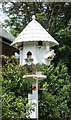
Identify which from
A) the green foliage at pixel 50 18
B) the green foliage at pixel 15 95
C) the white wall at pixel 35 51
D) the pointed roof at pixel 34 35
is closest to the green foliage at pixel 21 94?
the green foliage at pixel 15 95

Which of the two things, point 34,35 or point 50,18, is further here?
point 50,18

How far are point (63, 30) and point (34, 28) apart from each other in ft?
15.4

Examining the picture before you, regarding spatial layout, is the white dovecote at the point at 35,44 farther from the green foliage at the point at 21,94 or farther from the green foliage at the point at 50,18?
the green foliage at the point at 50,18

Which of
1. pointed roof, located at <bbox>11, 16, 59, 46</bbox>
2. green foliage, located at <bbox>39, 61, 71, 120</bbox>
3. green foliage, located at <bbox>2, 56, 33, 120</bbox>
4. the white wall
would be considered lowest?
green foliage, located at <bbox>39, 61, 71, 120</bbox>

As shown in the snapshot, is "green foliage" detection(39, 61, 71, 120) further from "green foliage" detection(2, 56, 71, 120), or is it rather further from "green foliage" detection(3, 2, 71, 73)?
"green foliage" detection(3, 2, 71, 73)

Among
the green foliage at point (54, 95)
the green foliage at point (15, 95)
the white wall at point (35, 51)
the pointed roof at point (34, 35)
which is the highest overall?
the pointed roof at point (34, 35)

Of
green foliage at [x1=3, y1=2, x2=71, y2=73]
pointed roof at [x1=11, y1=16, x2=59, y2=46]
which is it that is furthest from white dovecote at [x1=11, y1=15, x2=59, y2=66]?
green foliage at [x1=3, y1=2, x2=71, y2=73]

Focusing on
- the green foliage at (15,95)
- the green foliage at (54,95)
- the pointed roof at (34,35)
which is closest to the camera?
the pointed roof at (34,35)

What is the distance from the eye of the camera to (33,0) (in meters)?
11.1

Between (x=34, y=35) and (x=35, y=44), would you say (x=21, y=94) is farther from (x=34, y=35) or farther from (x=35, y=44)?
(x=34, y=35)

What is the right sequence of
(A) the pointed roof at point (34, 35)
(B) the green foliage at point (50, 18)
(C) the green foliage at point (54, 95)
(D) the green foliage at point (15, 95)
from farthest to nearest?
(B) the green foliage at point (50, 18) → (C) the green foliage at point (54, 95) → (D) the green foliage at point (15, 95) → (A) the pointed roof at point (34, 35)

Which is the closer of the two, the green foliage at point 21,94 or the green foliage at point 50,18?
the green foliage at point 21,94

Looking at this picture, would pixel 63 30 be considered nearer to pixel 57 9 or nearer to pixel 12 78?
pixel 57 9

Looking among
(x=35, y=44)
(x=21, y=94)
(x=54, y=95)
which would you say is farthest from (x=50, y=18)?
(x=35, y=44)
